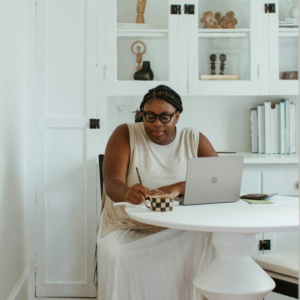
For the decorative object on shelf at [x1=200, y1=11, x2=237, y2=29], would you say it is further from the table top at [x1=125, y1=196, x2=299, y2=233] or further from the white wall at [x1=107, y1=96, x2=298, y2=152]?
the table top at [x1=125, y1=196, x2=299, y2=233]

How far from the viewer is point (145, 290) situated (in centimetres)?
131

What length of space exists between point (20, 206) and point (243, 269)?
4.43 feet

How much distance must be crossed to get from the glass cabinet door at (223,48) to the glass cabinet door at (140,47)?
0.43ft

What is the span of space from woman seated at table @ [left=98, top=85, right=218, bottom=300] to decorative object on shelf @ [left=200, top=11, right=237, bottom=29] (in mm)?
839

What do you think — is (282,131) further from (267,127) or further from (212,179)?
(212,179)

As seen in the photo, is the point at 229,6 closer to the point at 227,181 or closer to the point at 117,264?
the point at 227,181

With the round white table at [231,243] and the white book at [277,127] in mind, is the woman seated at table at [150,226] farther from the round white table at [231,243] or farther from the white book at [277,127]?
the white book at [277,127]

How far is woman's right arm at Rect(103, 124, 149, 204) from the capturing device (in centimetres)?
144

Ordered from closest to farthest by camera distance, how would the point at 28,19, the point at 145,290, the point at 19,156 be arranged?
the point at 145,290 → the point at 19,156 → the point at 28,19

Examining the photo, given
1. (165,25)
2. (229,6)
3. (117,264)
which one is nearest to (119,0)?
(165,25)

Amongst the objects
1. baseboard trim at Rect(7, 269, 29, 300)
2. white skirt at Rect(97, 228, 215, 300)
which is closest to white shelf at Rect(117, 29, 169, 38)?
white skirt at Rect(97, 228, 215, 300)

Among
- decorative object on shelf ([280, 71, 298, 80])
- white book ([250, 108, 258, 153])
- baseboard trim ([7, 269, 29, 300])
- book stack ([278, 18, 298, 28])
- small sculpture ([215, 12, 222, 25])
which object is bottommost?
baseboard trim ([7, 269, 29, 300])

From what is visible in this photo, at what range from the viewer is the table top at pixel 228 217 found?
100cm

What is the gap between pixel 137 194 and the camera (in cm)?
126
